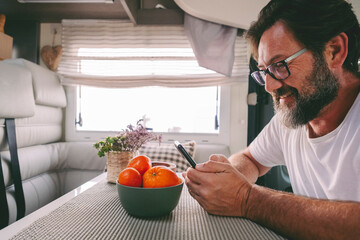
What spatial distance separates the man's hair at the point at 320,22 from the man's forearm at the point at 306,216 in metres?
0.52

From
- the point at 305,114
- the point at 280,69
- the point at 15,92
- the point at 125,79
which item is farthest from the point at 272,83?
the point at 125,79

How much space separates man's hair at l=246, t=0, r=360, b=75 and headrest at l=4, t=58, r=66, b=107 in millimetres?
1893

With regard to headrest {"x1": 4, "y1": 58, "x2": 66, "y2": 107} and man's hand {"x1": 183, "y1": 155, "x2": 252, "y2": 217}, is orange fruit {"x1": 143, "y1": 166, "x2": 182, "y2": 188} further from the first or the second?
headrest {"x1": 4, "y1": 58, "x2": 66, "y2": 107}

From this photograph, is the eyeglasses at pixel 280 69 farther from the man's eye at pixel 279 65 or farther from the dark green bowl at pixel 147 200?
the dark green bowl at pixel 147 200

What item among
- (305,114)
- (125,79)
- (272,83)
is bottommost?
(305,114)

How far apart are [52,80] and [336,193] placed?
233cm

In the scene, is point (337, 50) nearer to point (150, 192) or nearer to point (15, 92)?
point (150, 192)

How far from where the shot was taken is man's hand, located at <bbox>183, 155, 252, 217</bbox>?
616 millimetres

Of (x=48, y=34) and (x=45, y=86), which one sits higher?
(x=48, y=34)

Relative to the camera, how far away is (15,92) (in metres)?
1.55

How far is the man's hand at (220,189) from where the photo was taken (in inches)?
24.3

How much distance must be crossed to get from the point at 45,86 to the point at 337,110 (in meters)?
2.13

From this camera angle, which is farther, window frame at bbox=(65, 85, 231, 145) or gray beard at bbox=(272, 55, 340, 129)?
window frame at bbox=(65, 85, 231, 145)

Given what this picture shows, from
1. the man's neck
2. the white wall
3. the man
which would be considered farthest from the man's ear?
the white wall
